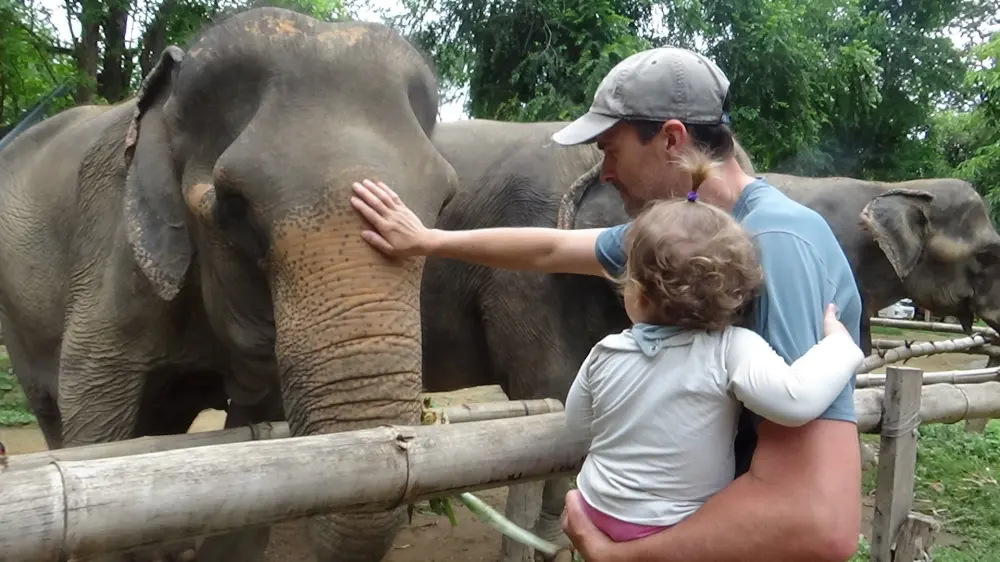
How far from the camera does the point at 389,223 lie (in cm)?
203

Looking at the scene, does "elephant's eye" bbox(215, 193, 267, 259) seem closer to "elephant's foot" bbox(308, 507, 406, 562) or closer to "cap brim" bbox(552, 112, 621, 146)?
"elephant's foot" bbox(308, 507, 406, 562)

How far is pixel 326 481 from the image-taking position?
5.06 feet

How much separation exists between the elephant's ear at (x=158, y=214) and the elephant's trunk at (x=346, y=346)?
673mm

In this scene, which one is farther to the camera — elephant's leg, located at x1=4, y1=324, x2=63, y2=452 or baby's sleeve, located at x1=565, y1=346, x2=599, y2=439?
elephant's leg, located at x1=4, y1=324, x2=63, y2=452

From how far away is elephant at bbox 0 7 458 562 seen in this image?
1998mm

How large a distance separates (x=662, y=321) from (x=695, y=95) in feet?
1.48

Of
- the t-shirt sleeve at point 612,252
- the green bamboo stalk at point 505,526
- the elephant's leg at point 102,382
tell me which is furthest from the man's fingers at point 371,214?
the elephant's leg at point 102,382

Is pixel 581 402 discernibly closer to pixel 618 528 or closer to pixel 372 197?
pixel 618 528

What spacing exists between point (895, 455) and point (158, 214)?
2155 mm

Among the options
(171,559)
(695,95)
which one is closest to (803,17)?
(171,559)

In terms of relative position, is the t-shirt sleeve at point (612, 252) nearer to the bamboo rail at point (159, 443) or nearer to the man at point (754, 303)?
the man at point (754, 303)

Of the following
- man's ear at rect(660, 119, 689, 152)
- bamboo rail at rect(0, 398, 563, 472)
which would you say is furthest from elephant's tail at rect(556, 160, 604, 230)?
man's ear at rect(660, 119, 689, 152)

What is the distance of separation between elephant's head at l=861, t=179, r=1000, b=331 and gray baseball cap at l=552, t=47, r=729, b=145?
3.67 metres

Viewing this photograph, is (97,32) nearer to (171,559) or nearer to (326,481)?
(171,559)
